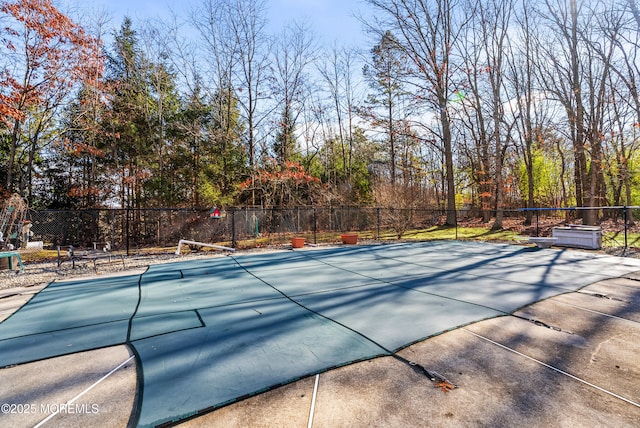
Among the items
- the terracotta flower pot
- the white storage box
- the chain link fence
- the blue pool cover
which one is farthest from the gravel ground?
the white storage box

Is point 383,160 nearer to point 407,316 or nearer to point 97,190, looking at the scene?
point 97,190

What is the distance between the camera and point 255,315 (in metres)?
3.34

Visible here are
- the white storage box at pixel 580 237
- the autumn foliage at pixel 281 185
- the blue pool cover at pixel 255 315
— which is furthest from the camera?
the autumn foliage at pixel 281 185

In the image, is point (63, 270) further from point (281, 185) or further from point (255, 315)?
point (281, 185)

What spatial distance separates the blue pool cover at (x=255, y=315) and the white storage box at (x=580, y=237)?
2260 mm

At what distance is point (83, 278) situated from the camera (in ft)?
18.7

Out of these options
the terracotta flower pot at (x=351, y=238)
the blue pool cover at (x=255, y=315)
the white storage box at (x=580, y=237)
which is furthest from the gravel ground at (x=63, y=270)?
the white storage box at (x=580, y=237)

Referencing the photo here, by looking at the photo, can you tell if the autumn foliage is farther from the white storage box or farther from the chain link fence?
the white storage box

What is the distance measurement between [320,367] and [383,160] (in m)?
22.9

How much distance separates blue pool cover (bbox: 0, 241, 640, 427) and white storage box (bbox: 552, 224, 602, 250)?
89.0 inches

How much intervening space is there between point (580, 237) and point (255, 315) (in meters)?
9.54

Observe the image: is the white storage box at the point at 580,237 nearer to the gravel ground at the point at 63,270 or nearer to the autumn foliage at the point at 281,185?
the autumn foliage at the point at 281,185

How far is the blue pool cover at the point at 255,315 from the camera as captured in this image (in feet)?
6.93

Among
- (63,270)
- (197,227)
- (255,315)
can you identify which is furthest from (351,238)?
(63,270)
